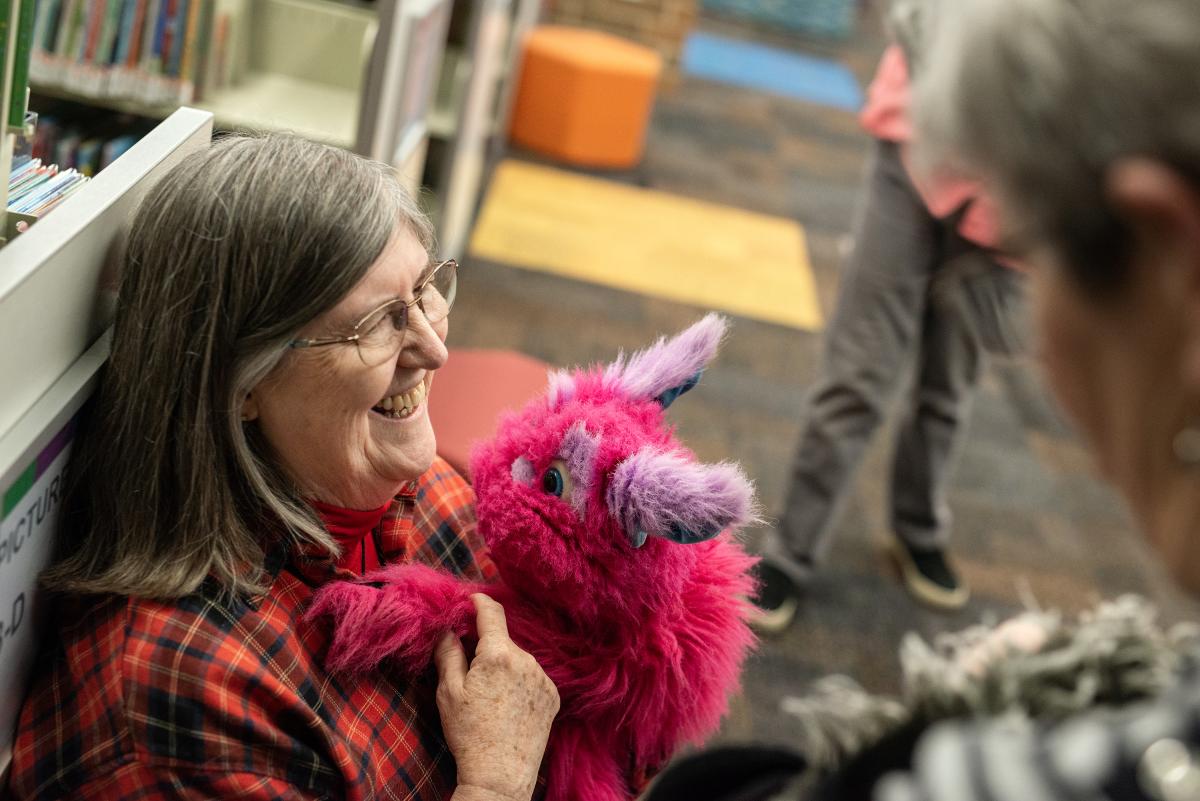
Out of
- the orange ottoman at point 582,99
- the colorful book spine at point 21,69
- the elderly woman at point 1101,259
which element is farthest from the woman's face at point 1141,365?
the orange ottoman at point 582,99

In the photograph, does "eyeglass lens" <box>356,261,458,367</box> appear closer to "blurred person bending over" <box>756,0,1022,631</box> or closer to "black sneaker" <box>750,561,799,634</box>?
"blurred person bending over" <box>756,0,1022,631</box>

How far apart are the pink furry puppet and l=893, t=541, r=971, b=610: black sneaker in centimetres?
181

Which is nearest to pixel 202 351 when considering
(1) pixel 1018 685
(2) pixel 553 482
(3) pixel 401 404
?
(3) pixel 401 404

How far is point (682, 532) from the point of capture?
1.20 m

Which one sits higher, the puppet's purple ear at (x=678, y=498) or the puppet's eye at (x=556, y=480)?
the puppet's purple ear at (x=678, y=498)

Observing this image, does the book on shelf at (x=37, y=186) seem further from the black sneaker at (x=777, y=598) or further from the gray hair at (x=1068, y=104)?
the black sneaker at (x=777, y=598)

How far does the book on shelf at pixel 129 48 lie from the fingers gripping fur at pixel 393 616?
1893 millimetres

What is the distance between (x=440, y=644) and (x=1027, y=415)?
132 inches

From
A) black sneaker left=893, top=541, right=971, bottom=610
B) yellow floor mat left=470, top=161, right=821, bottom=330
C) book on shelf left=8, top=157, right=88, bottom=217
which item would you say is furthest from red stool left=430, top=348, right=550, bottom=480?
yellow floor mat left=470, top=161, right=821, bottom=330

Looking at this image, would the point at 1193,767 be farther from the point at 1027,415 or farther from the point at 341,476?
the point at 1027,415

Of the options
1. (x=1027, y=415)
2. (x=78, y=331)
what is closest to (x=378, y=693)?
(x=78, y=331)

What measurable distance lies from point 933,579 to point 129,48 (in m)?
2.36

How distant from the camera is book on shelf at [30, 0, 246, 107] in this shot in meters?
2.63

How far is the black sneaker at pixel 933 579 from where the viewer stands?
305 centimetres
